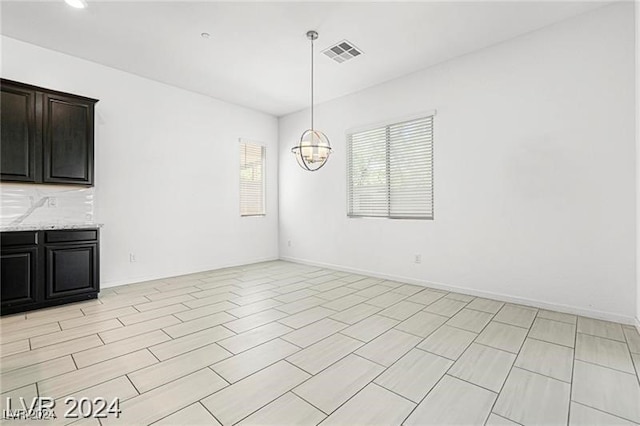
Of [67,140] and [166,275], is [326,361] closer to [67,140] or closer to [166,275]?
[166,275]

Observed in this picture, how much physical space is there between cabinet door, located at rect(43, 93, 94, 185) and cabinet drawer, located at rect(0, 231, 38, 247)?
70cm

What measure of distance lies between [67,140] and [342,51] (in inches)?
144

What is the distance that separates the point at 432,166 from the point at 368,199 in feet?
4.03

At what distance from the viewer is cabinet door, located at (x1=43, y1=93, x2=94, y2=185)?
3.62 meters

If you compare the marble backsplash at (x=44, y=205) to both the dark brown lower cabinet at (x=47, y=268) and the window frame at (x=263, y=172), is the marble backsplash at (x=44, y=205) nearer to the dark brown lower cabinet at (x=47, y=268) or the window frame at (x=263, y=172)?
the dark brown lower cabinet at (x=47, y=268)

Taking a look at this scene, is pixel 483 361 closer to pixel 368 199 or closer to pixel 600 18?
pixel 368 199

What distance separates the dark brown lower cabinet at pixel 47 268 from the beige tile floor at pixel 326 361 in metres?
0.18

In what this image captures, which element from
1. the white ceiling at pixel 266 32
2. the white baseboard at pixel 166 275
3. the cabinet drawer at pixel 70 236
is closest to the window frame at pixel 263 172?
the white baseboard at pixel 166 275

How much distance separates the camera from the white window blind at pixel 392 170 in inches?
176

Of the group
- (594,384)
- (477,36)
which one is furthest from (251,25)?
(594,384)

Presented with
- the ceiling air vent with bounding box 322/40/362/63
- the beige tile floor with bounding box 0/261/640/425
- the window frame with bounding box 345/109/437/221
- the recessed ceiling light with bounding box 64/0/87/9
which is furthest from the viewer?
the window frame with bounding box 345/109/437/221

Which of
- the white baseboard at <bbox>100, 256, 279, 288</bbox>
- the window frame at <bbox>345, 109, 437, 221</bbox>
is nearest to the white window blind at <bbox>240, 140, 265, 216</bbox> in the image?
the white baseboard at <bbox>100, 256, 279, 288</bbox>

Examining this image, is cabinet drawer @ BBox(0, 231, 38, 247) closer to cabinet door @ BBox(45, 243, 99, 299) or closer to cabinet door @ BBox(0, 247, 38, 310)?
cabinet door @ BBox(0, 247, 38, 310)

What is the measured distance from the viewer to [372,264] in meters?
5.09
